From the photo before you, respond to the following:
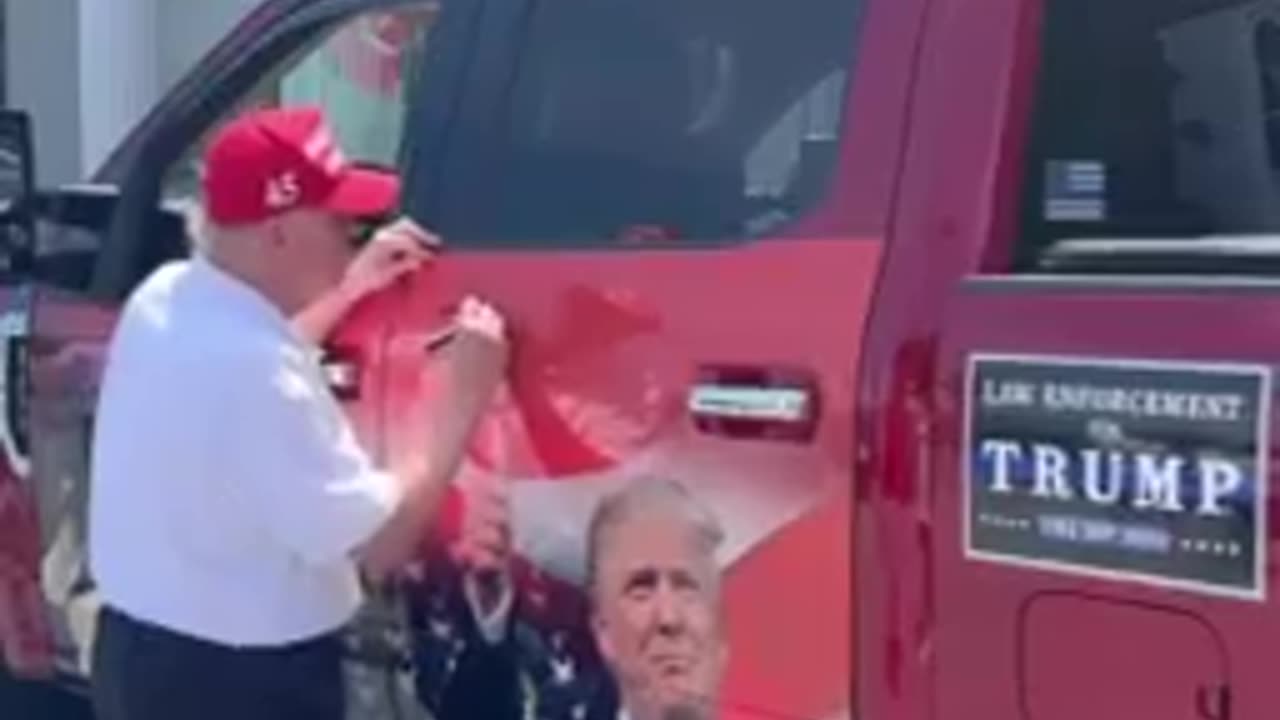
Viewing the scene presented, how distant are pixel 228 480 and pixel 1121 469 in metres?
1.25

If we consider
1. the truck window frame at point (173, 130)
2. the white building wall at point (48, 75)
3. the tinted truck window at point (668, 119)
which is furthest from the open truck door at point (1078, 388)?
the white building wall at point (48, 75)

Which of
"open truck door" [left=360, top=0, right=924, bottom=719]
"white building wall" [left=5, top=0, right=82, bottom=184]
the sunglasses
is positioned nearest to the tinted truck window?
"open truck door" [left=360, top=0, right=924, bottom=719]

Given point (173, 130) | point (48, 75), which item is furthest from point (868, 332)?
point (48, 75)

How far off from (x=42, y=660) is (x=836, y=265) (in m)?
2.63


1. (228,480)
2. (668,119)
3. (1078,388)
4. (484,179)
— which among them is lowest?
(228,480)

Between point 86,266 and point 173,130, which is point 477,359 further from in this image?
point 86,266

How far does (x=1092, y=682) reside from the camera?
3256 mm

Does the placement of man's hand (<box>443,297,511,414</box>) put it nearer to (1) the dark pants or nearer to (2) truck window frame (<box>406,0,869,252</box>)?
(2) truck window frame (<box>406,0,869,252</box>)

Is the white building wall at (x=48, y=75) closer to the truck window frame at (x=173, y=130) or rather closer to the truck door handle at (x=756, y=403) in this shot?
the truck window frame at (x=173, y=130)

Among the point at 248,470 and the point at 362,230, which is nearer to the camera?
the point at 248,470

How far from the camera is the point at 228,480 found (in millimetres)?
3885

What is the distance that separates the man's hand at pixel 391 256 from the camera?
175 inches

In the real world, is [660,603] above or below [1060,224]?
below

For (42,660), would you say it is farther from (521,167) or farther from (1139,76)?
(1139,76)
